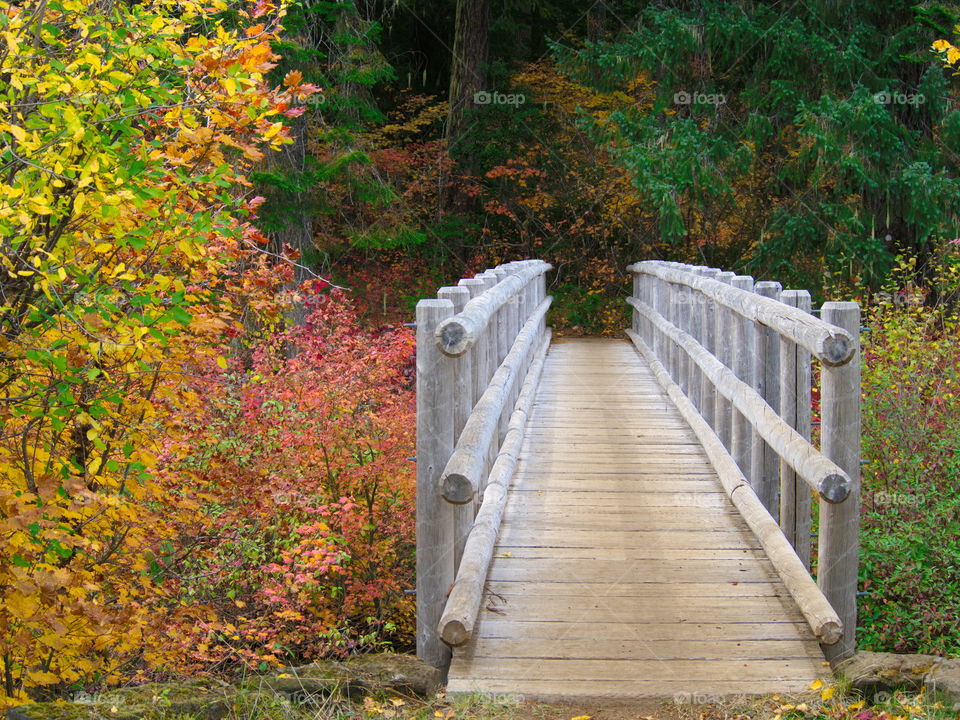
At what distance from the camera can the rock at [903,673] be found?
168 inches

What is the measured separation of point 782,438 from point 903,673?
1317mm

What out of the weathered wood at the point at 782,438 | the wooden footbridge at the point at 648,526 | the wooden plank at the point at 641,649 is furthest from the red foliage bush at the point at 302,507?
the weathered wood at the point at 782,438

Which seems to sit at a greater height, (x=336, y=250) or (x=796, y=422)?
(x=336, y=250)

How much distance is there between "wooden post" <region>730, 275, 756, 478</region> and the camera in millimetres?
6855

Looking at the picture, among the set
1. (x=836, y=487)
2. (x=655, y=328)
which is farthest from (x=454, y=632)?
(x=655, y=328)

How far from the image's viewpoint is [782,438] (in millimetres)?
5316

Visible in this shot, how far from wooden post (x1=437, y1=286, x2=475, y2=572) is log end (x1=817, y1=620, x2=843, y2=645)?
1.79m

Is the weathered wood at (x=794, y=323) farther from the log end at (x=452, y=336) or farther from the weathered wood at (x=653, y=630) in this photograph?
the log end at (x=452, y=336)

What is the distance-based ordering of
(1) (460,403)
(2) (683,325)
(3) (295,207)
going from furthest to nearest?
(3) (295,207) → (2) (683,325) → (1) (460,403)

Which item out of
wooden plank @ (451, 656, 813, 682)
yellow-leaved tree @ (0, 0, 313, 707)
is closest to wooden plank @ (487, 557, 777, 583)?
wooden plank @ (451, 656, 813, 682)

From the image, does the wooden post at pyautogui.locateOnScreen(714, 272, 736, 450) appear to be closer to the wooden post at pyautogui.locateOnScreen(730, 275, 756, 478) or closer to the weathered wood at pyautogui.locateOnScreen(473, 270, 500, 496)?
the wooden post at pyautogui.locateOnScreen(730, 275, 756, 478)

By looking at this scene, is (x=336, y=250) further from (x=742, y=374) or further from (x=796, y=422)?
(x=796, y=422)

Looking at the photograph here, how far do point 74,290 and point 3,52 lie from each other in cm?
100

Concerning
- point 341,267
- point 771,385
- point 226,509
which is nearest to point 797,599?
point 771,385
